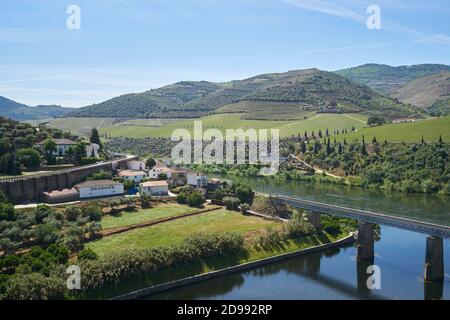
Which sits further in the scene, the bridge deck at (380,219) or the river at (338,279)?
the bridge deck at (380,219)

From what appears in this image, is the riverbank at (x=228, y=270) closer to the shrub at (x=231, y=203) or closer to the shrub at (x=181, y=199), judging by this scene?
the shrub at (x=231, y=203)

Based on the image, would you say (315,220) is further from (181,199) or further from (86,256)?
(86,256)

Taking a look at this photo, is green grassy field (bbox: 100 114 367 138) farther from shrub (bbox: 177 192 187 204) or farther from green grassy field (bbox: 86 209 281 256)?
green grassy field (bbox: 86 209 281 256)

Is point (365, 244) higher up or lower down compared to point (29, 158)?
lower down

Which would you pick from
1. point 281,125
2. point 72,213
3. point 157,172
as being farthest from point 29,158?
point 281,125

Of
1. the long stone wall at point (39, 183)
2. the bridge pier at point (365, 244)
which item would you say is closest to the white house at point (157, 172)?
the long stone wall at point (39, 183)

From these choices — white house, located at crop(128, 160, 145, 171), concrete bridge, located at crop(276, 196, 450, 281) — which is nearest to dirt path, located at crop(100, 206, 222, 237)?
concrete bridge, located at crop(276, 196, 450, 281)
